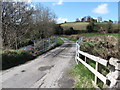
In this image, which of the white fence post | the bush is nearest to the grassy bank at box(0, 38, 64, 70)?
the bush

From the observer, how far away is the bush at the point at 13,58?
738 cm

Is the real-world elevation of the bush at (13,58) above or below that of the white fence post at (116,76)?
below

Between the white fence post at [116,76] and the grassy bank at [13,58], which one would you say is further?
the grassy bank at [13,58]

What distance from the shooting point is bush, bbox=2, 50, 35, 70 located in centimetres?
738

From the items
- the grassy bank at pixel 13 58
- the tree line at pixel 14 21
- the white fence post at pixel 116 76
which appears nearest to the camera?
the white fence post at pixel 116 76

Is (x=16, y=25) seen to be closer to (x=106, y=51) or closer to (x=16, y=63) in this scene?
(x=16, y=63)

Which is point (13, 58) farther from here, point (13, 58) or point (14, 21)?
point (14, 21)

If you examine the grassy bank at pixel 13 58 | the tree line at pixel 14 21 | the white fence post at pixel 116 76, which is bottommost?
the grassy bank at pixel 13 58

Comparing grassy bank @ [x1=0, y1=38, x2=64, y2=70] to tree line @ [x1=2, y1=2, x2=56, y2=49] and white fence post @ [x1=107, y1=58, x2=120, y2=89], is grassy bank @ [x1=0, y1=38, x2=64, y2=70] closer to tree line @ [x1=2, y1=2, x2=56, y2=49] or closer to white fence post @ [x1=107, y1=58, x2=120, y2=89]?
tree line @ [x1=2, y1=2, x2=56, y2=49]

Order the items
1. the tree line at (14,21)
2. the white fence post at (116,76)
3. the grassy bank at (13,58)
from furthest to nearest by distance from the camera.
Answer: the tree line at (14,21)
the grassy bank at (13,58)
the white fence post at (116,76)

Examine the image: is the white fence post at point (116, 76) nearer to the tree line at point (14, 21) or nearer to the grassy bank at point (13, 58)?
the grassy bank at point (13, 58)

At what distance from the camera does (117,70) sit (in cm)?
279

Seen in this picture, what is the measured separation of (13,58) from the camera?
801cm

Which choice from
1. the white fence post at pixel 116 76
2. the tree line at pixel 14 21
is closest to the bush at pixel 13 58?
the tree line at pixel 14 21
